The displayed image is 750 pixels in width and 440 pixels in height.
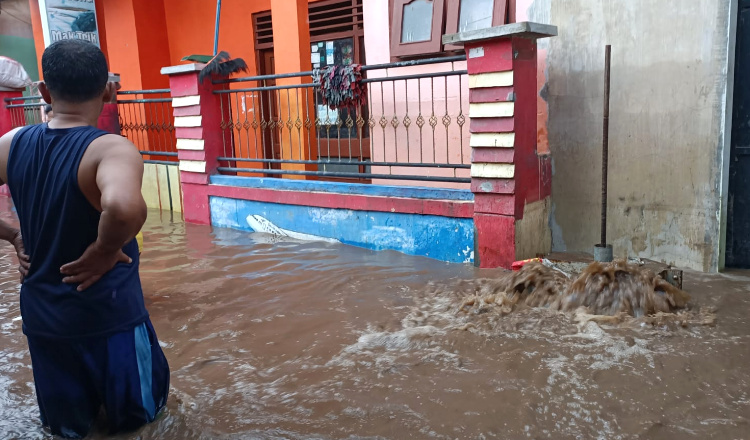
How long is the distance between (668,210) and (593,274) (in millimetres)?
1352

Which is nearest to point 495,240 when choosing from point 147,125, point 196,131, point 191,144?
point 196,131

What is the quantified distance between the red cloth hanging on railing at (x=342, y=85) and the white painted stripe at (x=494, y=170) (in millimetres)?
1540

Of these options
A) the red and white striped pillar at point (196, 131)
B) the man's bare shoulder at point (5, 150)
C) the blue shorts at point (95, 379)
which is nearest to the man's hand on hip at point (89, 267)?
the blue shorts at point (95, 379)

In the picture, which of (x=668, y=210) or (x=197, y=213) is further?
(x=197, y=213)

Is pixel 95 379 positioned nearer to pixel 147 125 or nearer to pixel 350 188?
pixel 350 188

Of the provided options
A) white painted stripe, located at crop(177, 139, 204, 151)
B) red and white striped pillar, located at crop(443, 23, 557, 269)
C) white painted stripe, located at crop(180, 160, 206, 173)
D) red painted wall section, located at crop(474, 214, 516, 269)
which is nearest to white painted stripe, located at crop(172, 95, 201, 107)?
white painted stripe, located at crop(177, 139, 204, 151)

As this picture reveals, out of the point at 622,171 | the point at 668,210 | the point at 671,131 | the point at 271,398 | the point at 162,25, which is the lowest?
the point at 271,398

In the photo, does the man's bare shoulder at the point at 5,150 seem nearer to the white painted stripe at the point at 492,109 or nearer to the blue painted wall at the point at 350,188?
the white painted stripe at the point at 492,109

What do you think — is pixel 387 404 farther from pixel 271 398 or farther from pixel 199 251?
pixel 199 251

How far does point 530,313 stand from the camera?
4.00 m

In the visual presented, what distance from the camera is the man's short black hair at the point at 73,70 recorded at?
2.06 metres

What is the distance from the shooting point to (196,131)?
25.0ft

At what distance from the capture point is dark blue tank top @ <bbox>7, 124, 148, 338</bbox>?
81.0 inches

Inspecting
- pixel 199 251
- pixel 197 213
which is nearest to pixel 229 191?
pixel 197 213
